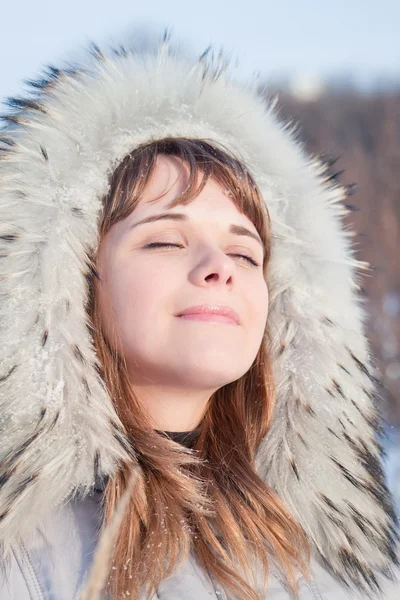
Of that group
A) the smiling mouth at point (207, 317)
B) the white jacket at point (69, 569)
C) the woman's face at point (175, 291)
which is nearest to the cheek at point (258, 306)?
the woman's face at point (175, 291)

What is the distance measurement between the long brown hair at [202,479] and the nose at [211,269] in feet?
0.48

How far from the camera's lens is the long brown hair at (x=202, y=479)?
1.37 m

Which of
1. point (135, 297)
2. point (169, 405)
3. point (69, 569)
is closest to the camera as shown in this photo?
point (69, 569)

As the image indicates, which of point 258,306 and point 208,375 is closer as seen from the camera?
point 208,375

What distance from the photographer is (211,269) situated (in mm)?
1563

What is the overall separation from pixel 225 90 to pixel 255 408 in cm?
84

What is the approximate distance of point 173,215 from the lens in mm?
1615

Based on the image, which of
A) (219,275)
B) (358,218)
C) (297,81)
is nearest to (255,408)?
(219,275)

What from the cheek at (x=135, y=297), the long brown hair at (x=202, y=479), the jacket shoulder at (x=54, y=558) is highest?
the cheek at (x=135, y=297)

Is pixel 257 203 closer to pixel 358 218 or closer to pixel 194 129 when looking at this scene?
pixel 194 129

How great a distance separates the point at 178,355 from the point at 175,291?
138mm

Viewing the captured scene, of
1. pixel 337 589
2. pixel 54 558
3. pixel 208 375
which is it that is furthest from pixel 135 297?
pixel 337 589

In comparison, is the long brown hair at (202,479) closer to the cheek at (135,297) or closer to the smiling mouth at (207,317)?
the cheek at (135,297)

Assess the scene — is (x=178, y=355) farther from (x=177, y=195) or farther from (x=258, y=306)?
(x=177, y=195)
